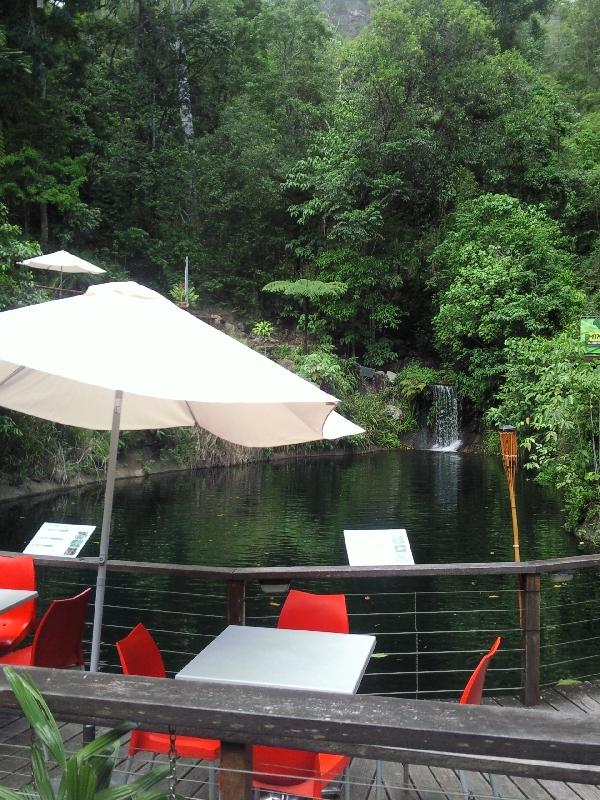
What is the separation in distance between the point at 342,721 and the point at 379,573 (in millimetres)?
2185

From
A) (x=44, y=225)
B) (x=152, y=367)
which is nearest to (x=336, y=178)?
(x=44, y=225)

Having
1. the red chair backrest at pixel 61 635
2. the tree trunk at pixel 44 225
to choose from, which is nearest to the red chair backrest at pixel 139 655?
the red chair backrest at pixel 61 635

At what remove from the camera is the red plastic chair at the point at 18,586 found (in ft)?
12.1

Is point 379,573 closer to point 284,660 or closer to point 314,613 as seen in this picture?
point 314,613

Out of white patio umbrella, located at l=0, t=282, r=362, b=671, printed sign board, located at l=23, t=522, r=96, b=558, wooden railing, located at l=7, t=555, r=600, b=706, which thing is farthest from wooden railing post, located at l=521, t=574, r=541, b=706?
printed sign board, located at l=23, t=522, r=96, b=558

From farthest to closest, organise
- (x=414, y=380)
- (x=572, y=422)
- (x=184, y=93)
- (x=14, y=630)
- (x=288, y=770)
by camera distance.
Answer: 1. (x=184, y=93)
2. (x=414, y=380)
3. (x=572, y=422)
4. (x=14, y=630)
5. (x=288, y=770)

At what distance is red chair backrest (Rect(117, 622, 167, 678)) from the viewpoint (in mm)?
2697

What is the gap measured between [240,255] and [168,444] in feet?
29.7

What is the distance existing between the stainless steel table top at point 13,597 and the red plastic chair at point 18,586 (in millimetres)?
137

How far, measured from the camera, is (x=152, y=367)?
246 centimetres

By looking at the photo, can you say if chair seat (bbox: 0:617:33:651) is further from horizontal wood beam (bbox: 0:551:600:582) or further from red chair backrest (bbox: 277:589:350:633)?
red chair backrest (bbox: 277:589:350:633)

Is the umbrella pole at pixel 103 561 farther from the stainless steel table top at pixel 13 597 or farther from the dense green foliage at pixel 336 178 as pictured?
the dense green foliage at pixel 336 178

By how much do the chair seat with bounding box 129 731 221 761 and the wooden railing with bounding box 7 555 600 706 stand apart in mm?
943

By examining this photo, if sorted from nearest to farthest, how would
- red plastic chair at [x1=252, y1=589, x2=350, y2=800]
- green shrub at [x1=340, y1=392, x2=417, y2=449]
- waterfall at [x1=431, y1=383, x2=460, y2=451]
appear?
red plastic chair at [x1=252, y1=589, x2=350, y2=800]
green shrub at [x1=340, y1=392, x2=417, y2=449]
waterfall at [x1=431, y1=383, x2=460, y2=451]
